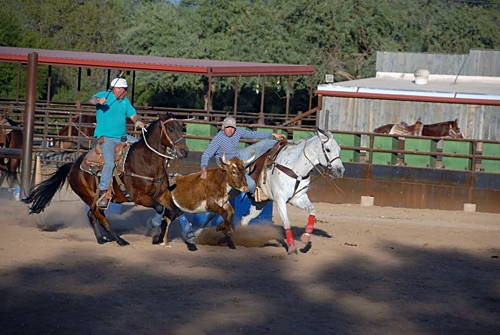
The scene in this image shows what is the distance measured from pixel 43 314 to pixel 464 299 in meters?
4.37

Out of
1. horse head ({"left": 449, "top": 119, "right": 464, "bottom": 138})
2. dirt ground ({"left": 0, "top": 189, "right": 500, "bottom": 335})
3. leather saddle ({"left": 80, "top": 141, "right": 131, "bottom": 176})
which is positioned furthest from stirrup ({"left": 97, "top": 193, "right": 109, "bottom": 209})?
horse head ({"left": 449, "top": 119, "right": 464, "bottom": 138})

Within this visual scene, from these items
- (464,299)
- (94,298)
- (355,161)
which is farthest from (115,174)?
(355,161)

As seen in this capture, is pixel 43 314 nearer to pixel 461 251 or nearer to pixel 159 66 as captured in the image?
pixel 461 251

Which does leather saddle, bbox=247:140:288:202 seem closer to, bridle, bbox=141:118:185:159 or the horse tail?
bridle, bbox=141:118:185:159

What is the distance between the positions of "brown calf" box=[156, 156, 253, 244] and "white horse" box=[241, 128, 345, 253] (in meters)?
0.64

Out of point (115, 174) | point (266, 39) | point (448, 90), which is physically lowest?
point (115, 174)

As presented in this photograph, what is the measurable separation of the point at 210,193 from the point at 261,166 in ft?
3.68

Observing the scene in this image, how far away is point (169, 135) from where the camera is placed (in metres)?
10.4

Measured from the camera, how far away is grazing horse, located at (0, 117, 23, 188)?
675 inches

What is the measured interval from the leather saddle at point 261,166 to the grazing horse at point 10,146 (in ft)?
24.4

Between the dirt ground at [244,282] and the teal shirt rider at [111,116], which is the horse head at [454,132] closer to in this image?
the dirt ground at [244,282]

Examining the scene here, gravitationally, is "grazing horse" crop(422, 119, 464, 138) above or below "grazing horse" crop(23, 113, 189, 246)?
above

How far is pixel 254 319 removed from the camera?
7281mm

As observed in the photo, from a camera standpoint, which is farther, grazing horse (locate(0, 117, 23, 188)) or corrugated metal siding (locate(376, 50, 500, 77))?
corrugated metal siding (locate(376, 50, 500, 77))
